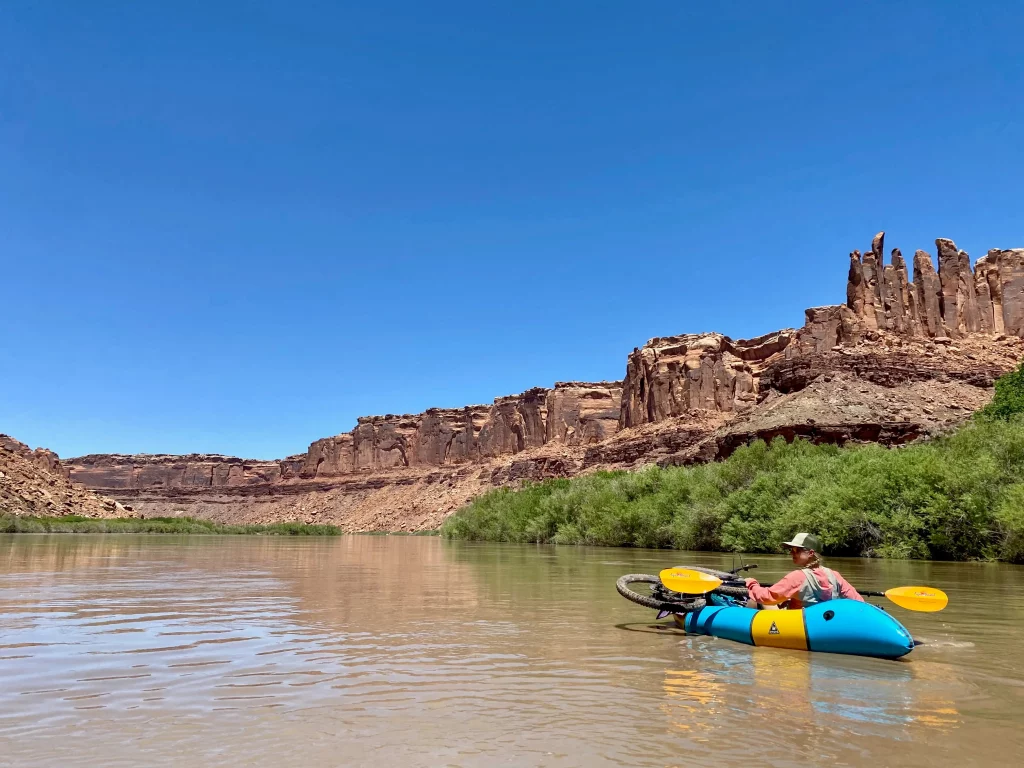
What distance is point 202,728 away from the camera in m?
4.98

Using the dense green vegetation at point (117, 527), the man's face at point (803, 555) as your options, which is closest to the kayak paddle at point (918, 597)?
the man's face at point (803, 555)

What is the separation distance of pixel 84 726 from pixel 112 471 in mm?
175842

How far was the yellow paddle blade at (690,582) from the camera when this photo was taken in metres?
9.71

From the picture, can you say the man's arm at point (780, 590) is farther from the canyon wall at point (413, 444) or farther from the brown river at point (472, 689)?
the canyon wall at point (413, 444)

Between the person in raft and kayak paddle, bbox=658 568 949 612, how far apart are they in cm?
68

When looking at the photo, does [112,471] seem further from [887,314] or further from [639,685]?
[639,685]

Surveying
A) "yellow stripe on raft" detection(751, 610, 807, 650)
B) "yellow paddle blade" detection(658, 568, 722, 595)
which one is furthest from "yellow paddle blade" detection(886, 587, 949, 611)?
"yellow paddle blade" detection(658, 568, 722, 595)

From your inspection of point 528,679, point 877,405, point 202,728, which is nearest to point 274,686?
point 202,728

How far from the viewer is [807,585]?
8.68 m

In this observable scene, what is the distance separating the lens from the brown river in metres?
4.61

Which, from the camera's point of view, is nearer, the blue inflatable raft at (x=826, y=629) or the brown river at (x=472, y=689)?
the brown river at (x=472, y=689)

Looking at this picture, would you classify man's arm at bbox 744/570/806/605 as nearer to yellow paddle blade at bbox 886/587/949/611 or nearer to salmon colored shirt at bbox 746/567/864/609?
salmon colored shirt at bbox 746/567/864/609

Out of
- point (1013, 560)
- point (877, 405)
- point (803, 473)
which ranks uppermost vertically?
point (877, 405)

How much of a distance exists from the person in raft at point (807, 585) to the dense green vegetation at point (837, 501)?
15.6 m
